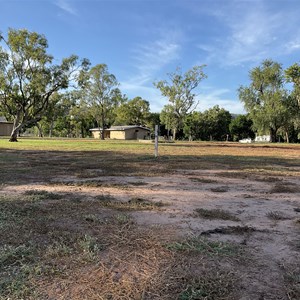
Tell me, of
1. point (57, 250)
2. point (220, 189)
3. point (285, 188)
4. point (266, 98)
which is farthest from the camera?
point (266, 98)

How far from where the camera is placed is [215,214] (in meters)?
4.17

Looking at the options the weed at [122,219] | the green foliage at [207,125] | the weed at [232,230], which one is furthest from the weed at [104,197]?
the green foliage at [207,125]

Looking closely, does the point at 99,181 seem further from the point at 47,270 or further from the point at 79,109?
the point at 79,109

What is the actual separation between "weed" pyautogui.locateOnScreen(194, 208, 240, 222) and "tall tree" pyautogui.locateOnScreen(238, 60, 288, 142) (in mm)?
40089

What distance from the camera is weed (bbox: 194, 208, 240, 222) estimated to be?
4000 millimetres

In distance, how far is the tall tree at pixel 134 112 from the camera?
65.1 m

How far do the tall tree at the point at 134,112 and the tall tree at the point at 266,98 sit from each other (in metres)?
25.9

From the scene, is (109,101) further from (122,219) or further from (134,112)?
(122,219)

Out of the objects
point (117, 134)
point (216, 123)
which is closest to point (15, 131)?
point (117, 134)

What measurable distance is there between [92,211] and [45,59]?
93.7 feet

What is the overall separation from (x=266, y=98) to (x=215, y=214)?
42611 mm

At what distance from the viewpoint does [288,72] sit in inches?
1469

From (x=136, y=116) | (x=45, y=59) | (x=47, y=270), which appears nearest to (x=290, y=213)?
(x=47, y=270)

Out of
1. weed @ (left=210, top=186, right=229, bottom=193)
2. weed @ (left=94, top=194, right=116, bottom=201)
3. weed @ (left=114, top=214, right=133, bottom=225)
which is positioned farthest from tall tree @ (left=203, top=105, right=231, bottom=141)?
weed @ (left=114, top=214, right=133, bottom=225)
